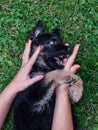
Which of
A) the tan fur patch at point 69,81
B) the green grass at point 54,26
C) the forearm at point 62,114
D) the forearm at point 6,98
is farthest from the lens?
the green grass at point 54,26

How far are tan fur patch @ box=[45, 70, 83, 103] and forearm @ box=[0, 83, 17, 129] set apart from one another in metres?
0.51

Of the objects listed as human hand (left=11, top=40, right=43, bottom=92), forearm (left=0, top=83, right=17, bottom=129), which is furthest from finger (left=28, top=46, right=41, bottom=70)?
forearm (left=0, top=83, right=17, bottom=129)

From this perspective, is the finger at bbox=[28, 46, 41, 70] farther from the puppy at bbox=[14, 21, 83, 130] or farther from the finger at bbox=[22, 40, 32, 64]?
the finger at bbox=[22, 40, 32, 64]

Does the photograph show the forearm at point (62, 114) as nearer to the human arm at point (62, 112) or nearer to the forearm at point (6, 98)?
the human arm at point (62, 112)

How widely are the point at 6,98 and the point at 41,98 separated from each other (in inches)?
21.2

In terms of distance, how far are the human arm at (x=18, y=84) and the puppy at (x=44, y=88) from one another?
8 centimetres

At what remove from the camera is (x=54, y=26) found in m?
5.66

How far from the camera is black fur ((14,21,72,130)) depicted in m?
4.77

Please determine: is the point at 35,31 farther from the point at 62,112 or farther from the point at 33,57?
the point at 62,112

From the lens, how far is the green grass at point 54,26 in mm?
5477

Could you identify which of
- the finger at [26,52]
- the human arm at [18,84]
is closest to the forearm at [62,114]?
the human arm at [18,84]

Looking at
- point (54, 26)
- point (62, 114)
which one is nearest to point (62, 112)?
point (62, 114)

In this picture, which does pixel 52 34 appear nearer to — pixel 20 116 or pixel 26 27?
pixel 26 27

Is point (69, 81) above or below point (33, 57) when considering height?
below
